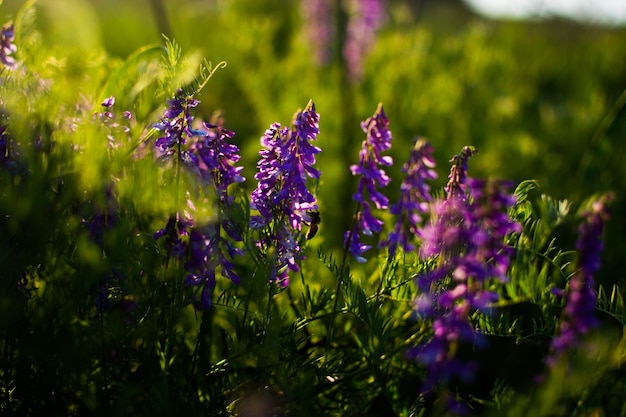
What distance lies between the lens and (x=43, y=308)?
0.95m

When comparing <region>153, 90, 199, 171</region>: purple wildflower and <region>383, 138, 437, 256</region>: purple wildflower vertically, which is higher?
<region>153, 90, 199, 171</region>: purple wildflower

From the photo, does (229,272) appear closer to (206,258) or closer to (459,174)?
(206,258)

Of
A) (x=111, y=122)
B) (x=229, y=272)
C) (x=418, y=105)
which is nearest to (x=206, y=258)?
(x=229, y=272)

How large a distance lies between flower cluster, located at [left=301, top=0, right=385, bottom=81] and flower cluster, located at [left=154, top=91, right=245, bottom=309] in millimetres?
3435

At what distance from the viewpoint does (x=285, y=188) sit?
3.16ft

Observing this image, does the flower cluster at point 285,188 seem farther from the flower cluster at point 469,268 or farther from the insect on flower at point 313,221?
the flower cluster at point 469,268

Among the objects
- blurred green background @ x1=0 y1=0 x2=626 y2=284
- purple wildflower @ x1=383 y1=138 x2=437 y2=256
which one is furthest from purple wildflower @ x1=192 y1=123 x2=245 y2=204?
blurred green background @ x1=0 y1=0 x2=626 y2=284

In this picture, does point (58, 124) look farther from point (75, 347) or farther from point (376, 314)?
point (376, 314)

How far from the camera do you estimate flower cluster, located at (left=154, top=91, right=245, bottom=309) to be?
90cm

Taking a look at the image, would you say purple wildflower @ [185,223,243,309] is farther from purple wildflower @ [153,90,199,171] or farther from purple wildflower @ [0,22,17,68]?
purple wildflower @ [0,22,17,68]

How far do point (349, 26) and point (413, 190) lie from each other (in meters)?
3.72

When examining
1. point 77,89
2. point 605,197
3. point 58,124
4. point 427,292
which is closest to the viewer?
point 605,197

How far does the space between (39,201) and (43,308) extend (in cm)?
24

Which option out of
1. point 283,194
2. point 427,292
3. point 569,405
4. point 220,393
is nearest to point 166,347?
point 220,393
